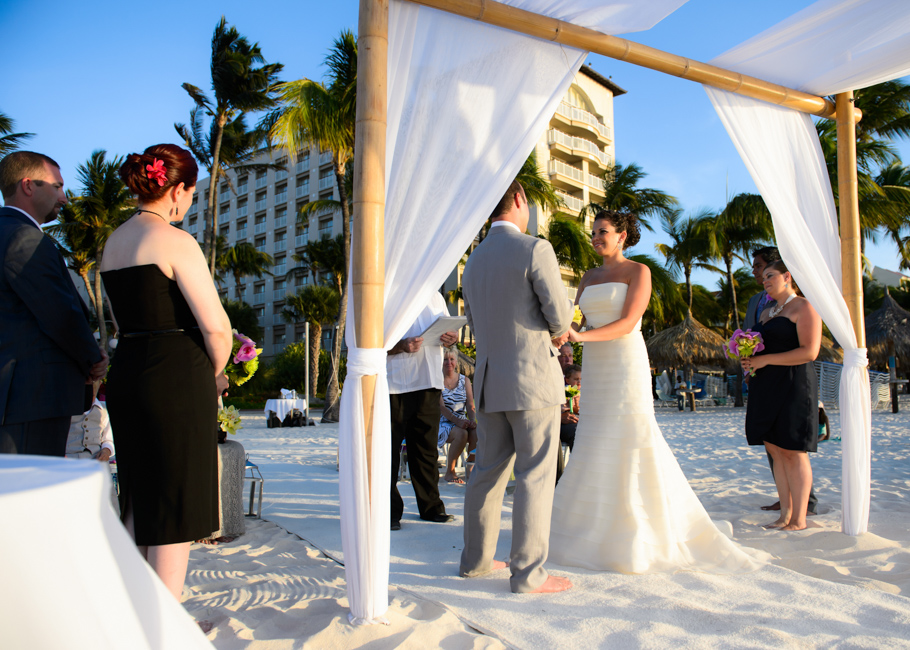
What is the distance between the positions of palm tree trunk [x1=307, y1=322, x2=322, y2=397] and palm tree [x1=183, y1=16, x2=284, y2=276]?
12.5 meters

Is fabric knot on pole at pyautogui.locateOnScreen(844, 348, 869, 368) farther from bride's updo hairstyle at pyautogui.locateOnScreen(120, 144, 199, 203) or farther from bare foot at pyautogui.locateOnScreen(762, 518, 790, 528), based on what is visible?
bride's updo hairstyle at pyautogui.locateOnScreen(120, 144, 199, 203)

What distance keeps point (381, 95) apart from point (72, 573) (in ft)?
8.49

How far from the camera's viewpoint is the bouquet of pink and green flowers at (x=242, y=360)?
12.4ft

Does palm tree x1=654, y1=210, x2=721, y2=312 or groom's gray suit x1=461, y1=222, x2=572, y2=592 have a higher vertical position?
palm tree x1=654, y1=210, x2=721, y2=312

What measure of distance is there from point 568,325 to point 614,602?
129 centimetres

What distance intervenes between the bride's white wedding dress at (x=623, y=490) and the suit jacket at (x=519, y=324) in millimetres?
686

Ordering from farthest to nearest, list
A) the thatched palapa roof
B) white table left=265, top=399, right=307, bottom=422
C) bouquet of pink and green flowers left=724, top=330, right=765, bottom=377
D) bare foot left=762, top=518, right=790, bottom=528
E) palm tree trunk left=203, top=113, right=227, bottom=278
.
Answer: palm tree trunk left=203, top=113, right=227, bottom=278 → the thatched palapa roof → white table left=265, top=399, right=307, bottom=422 → bouquet of pink and green flowers left=724, top=330, right=765, bottom=377 → bare foot left=762, top=518, right=790, bottom=528

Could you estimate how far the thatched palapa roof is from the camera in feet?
69.4

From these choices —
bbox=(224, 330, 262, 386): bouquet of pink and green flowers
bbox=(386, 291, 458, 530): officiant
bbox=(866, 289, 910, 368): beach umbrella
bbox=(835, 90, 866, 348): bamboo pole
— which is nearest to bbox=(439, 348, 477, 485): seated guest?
bbox=(386, 291, 458, 530): officiant

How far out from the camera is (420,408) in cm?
452

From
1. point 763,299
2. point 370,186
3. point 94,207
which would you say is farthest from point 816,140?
point 94,207

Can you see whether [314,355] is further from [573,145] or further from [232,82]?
[573,145]

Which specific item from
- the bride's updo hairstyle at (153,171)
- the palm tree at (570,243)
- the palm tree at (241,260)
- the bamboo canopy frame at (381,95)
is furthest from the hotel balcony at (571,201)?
the bride's updo hairstyle at (153,171)

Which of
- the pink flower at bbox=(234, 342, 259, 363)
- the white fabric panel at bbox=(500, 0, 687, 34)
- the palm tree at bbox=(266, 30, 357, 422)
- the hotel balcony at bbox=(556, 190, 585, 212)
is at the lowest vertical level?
the pink flower at bbox=(234, 342, 259, 363)
